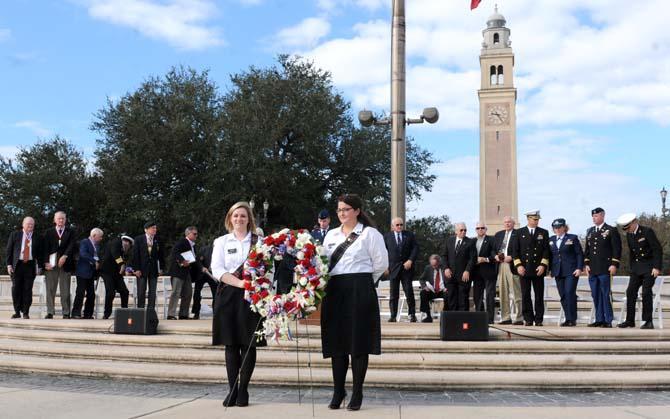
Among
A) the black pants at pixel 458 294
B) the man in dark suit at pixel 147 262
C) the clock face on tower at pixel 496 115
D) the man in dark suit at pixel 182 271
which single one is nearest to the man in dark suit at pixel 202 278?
the man in dark suit at pixel 182 271

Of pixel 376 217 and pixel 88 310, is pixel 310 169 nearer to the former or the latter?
pixel 376 217

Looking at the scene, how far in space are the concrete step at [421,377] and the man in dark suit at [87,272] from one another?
501 centimetres

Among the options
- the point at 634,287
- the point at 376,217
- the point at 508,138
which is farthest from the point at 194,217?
the point at 508,138

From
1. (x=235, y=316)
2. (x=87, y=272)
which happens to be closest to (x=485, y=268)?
(x=235, y=316)

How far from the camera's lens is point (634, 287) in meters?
11.0

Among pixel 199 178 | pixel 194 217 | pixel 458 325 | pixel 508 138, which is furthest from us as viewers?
pixel 508 138

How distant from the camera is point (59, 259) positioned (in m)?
12.5

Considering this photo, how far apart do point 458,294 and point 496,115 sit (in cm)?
6335

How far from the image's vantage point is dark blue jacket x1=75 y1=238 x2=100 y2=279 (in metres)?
12.9

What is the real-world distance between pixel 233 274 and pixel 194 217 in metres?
25.3

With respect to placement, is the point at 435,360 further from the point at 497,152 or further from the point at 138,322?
the point at 497,152

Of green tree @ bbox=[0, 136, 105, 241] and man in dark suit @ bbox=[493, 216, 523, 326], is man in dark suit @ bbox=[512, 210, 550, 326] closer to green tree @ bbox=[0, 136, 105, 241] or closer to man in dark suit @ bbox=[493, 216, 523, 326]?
man in dark suit @ bbox=[493, 216, 523, 326]

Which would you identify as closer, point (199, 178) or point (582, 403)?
point (582, 403)

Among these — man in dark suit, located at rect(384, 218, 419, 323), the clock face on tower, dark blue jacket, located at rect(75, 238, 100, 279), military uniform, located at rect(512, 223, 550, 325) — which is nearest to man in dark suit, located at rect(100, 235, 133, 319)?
dark blue jacket, located at rect(75, 238, 100, 279)
